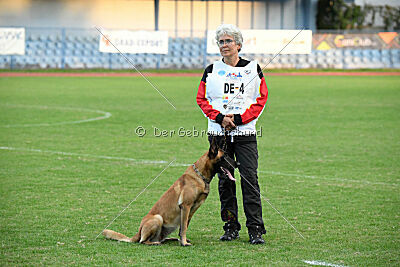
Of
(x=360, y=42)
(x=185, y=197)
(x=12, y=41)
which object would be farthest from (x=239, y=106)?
(x=360, y=42)

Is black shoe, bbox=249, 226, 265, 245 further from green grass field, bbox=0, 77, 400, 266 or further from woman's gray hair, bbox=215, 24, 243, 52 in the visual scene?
woman's gray hair, bbox=215, 24, 243, 52

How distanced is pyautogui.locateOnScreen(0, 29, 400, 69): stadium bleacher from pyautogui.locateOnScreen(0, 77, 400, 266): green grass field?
18.8 m

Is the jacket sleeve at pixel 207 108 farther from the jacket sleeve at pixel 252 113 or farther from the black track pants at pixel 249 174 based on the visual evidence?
the black track pants at pixel 249 174

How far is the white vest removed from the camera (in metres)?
6.51

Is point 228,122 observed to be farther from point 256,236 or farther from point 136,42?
point 136,42

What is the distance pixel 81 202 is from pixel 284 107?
539 inches

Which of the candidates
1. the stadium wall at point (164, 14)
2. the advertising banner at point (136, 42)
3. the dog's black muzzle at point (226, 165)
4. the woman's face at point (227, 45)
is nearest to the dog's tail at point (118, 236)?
the dog's black muzzle at point (226, 165)

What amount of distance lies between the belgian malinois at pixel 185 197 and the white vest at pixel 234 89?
1.45ft

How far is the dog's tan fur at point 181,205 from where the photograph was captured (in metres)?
6.21

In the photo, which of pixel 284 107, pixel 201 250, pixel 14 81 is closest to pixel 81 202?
pixel 201 250

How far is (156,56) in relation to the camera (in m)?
41.4

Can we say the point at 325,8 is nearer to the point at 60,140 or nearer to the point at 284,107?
the point at 284,107

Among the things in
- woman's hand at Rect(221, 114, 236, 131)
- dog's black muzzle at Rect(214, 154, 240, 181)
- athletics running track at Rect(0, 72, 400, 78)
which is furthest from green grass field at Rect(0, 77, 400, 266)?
athletics running track at Rect(0, 72, 400, 78)

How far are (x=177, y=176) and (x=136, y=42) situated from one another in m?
28.8
